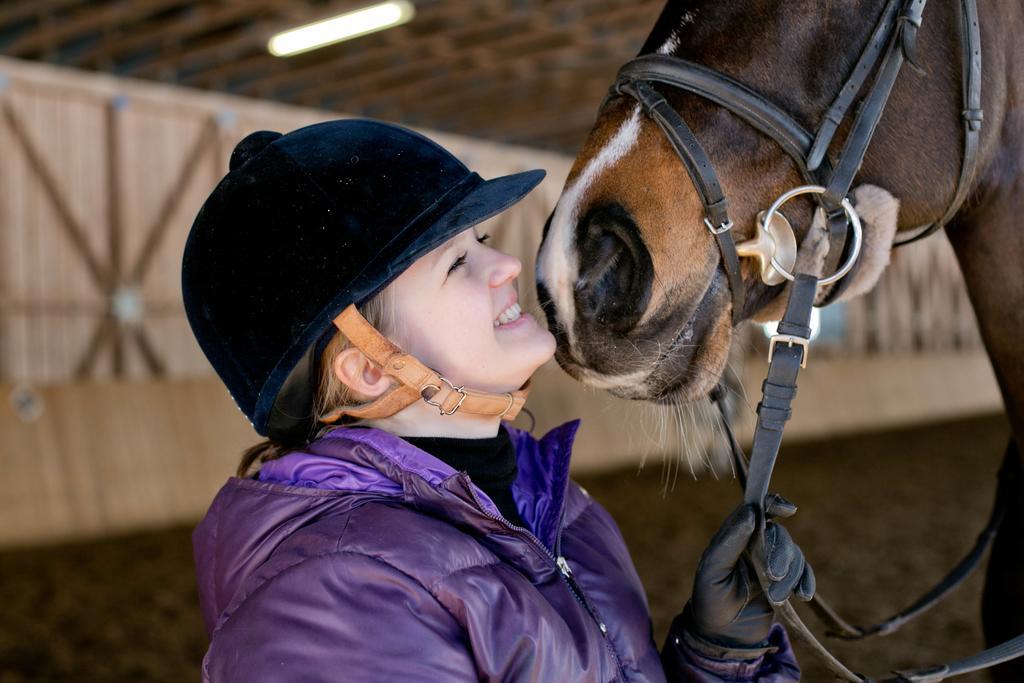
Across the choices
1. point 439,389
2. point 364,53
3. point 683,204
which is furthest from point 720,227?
point 364,53

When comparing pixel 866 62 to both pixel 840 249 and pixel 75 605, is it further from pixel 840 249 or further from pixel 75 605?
pixel 75 605

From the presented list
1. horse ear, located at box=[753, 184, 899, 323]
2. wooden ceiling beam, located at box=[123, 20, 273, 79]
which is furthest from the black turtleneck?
wooden ceiling beam, located at box=[123, 20, 273, 79]

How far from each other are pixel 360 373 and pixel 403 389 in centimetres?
8

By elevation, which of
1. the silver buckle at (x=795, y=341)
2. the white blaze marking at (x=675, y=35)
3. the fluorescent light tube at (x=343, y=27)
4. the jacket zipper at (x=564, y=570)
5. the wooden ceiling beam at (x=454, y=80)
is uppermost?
the white blaze marking at (x=675, y=35)

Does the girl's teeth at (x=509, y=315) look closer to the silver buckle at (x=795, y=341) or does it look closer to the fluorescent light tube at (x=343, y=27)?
the silver buckle at (x=795, y=341)

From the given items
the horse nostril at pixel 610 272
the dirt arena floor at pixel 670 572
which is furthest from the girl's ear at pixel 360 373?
the dirt arena floor at pixel 670 572

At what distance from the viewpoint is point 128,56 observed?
7738 millimetres

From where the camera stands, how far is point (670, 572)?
5.60m

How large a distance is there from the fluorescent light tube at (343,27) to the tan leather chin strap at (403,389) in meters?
5.79

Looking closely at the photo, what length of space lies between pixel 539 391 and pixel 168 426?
346 cm

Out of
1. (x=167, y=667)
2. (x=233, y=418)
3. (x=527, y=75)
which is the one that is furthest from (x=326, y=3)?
(x=167, y=667)

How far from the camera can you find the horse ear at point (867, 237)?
4.70 ft

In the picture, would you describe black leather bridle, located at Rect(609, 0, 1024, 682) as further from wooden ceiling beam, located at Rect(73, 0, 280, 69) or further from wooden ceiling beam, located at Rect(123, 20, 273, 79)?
wooden ceiling beam, located at Rect(123, 20, 273, 79)

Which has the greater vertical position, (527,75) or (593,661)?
(593,661)
